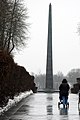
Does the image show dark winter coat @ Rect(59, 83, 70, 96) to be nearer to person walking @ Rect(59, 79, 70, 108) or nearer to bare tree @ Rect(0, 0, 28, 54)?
person walking @ Rect(59, 79, 70, 108)

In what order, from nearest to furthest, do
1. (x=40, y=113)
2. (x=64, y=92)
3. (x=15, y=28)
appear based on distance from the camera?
1. (x=40, y=113)
2. (x=64, y=92)
3. (x=15, y=28)

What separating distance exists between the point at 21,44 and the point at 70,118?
28.6 meters

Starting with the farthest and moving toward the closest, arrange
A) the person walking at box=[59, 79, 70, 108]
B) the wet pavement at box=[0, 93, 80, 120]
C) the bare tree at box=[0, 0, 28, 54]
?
the bare tree at box=[0, 0, 28, 54] → the person walking at box=[59, 79, 70, 108] → the wet pavement at box=[0, 93, 80, 120]

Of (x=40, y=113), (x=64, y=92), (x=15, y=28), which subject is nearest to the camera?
(x=40, y=113)

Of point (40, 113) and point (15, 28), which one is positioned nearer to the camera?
point (40, 113)

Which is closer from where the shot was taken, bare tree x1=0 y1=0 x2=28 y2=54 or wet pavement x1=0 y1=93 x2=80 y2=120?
wet pavement x1=0 y1=93 x2=80 y2=120

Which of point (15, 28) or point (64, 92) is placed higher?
point (15, 28)

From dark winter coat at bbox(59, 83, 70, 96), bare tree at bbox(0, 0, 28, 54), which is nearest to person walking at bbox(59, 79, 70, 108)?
dark winter coat at bbox(59, 83, 70, 96)

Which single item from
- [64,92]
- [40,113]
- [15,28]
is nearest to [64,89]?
[64,92]

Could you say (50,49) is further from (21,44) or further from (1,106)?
(1,106)

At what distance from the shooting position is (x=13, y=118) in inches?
605

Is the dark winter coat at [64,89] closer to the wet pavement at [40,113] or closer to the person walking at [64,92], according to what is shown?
the person walking at [64,92]

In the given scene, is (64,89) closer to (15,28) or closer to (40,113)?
(40,113)

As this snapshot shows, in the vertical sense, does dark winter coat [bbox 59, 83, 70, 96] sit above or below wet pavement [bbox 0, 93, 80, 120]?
above
